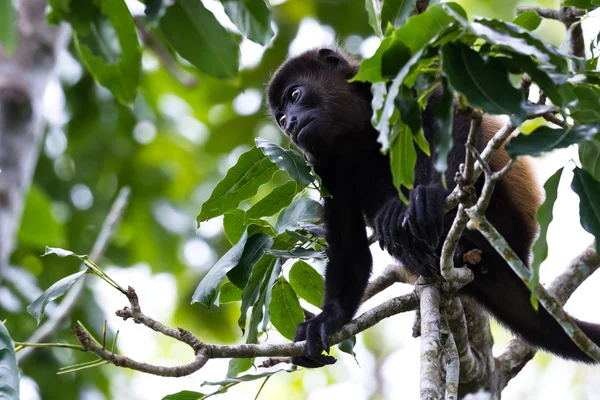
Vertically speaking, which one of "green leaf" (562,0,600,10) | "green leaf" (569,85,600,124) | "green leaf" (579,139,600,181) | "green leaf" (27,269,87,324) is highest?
"green leaf" (569,85,600,124)

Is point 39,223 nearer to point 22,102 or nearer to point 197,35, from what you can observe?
point 22,102

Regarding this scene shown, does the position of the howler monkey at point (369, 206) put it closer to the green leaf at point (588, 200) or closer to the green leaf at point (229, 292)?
the green leaf at point (229, 292)

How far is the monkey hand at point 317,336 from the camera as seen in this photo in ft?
10.5

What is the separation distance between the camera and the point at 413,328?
347cm

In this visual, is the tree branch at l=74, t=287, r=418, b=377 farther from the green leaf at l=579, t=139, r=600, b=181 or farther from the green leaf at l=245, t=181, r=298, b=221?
the green leaf at l=579, t=139, r=600, b=181

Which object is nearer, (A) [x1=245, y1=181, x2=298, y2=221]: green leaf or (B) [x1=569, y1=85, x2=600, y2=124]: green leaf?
(B) [x1=569, y1=85, x2=600, y2=124]: green leaf

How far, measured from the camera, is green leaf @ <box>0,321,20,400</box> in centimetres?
213

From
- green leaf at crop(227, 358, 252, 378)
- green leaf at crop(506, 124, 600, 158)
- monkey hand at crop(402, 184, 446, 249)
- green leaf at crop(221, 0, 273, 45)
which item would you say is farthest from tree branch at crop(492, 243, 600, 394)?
green leaf at crop(221, 0, 273, 45)

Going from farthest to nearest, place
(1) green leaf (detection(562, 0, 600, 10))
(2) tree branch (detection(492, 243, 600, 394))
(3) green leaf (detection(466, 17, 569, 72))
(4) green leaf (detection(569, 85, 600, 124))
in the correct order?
(2) tree branch (detection(492, 243, 600, 394)) → (1) green leaf (detection(562, 0, 600, 10)) → (4) green leaf (detection(569, 85, 600, 124)) → (3) green leaf (detection(466, 17, 569, 72))

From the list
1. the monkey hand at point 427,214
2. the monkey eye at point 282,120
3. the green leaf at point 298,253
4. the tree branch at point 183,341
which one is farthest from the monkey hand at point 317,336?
the monkey eye at point 282,120

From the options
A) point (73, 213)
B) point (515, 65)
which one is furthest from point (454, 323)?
point (73, 213)

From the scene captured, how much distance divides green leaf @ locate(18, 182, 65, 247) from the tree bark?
5.21 ft

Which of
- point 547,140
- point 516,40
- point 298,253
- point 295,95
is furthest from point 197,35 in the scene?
point 295,95

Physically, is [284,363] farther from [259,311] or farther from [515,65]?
[515,65]
